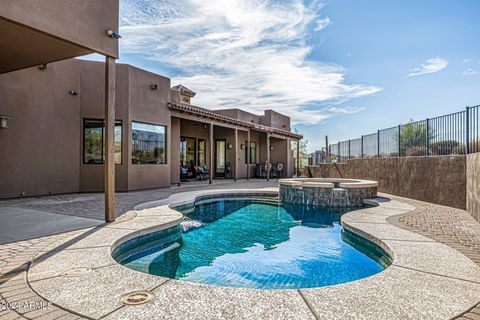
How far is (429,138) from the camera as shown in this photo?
9078 millimetres

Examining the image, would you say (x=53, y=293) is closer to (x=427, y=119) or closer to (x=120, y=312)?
(x=120, y=312)

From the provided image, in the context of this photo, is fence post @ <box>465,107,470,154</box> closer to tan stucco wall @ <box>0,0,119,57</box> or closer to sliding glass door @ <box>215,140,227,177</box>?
tan stucco wall @ <box>0,0,119,57</box>

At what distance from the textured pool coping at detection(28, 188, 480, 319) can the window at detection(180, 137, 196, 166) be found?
11572mm

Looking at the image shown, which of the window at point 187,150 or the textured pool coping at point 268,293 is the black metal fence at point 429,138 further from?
the window at point 187,150

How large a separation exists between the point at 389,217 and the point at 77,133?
9.45 m

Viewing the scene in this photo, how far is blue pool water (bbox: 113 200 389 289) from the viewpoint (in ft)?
11.7

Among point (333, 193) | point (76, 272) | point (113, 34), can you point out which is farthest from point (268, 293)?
point (333, 193)

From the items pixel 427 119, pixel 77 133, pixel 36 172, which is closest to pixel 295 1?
pixel 427 119

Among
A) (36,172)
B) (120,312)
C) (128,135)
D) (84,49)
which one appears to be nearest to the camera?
(120,312)

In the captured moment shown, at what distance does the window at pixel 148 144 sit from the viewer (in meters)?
10.4

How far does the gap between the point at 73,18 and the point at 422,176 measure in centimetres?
977

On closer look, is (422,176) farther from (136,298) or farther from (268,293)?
(136,298)

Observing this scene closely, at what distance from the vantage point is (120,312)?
207 cm

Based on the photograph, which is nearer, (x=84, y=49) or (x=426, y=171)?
(x=84, y=49)
